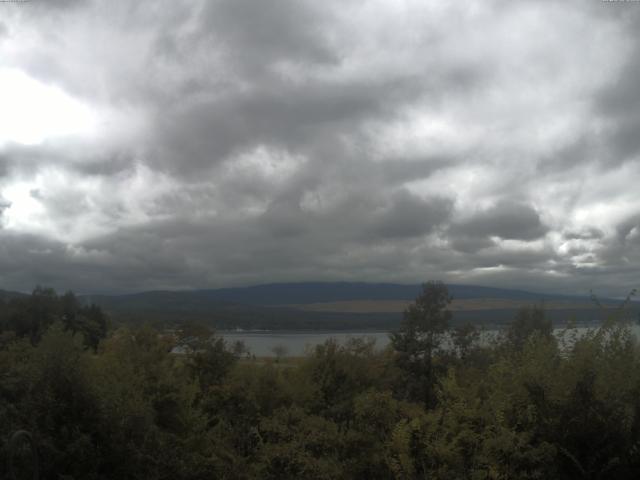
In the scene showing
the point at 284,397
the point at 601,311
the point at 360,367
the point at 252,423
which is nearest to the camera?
the point at 601,311

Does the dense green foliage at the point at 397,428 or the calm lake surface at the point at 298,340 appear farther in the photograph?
the calm lake surface at the point at 298,340

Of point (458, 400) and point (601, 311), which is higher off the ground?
point (601, 311)

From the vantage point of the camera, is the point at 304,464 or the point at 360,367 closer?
the point at 304,464

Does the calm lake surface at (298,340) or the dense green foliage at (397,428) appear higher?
the dense green foliage at (397,428)

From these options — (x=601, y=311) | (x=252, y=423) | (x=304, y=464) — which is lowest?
(x=252, y=423)

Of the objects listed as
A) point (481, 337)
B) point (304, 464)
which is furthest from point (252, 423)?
point (481, 337)

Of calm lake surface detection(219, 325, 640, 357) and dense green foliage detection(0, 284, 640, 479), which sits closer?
dense green foliage detection(0, 284, 640, 479)

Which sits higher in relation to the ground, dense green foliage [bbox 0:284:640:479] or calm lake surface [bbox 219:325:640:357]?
dense green foliage [bbox 0:284:640:479]

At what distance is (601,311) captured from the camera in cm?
1420

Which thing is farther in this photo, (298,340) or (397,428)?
(298,340)

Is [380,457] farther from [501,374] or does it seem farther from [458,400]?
[501,374]

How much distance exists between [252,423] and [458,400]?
35.9 feet

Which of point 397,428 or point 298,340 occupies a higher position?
point 397,428

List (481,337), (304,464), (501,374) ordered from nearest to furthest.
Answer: (304,464)
(501,374)
(481,337)
